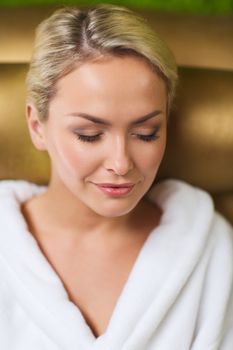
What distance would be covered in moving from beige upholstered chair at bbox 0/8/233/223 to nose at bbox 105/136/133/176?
27cm

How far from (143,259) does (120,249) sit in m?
0.06

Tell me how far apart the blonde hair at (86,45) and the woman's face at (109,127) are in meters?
0.02

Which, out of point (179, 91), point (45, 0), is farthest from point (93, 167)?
point (45, 0)

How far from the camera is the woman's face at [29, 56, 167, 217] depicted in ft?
2.91

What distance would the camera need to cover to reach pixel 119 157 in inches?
35.2

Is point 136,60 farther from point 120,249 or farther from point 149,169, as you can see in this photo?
point 120,249

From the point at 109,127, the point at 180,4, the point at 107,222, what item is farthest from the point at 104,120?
the point at 180,4

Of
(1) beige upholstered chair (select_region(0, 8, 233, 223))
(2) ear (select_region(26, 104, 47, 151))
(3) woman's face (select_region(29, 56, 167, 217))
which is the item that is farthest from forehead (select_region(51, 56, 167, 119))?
(1) beige upholstered chair (select_region(0, 8, 233, 223))

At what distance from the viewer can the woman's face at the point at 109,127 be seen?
886 millimetres

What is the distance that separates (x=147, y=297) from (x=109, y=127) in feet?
1.01

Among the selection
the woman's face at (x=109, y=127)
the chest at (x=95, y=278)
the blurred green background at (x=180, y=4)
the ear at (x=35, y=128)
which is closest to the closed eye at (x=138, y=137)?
the woman's face at (x=109, y=127)

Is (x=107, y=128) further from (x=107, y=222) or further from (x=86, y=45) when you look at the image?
(x=107, y=222)

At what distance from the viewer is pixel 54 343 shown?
99cm

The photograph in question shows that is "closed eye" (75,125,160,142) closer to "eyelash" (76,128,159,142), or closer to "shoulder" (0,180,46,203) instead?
"eyelash" (76,128,159,142)
